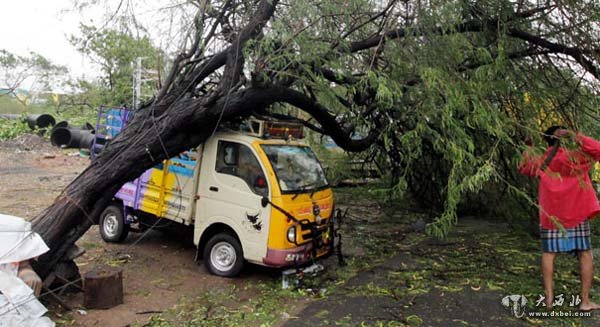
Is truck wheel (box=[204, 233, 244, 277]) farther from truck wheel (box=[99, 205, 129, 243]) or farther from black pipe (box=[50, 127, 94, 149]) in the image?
black pipe (box=[50, 127, 94, 149])

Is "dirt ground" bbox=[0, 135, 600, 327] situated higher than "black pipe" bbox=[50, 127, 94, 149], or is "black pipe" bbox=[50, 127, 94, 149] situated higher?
"black pipe" bbox=[50, 127, 94, 149]

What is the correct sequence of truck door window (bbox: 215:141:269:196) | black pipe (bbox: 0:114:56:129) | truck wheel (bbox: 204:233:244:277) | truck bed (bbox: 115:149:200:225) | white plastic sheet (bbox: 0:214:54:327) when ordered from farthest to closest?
black pipe (bbox: 0:114:56:129)
truck bed (bbox: 115:149:200:225)
truck wheel (bbox: 204:233:244:277)
truck door window (bbox: 215:141:269:196)
white plastic sheet (bbox: 0:214:54:327)

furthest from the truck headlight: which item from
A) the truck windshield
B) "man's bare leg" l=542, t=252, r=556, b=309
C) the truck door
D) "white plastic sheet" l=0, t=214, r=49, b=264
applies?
"man's bare leg" l=542, t=252, r=556, b=309

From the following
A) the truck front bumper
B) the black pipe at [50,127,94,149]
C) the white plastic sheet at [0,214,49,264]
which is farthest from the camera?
the black pipe at [50,127,94,149]

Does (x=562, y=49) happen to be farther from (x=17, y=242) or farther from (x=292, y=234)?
(x=17, y=242)

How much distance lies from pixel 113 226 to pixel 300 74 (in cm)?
401

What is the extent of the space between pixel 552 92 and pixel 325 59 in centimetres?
311

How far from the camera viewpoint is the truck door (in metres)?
5.44

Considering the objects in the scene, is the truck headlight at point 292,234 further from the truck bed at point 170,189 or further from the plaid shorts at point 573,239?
the plaid shorts at point 573,239

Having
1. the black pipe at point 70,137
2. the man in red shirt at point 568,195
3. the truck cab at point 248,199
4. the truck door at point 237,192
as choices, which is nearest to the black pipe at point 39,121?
the black pipe at point 70,137

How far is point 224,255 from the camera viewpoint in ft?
19.2

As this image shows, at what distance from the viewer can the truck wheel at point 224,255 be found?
18.6ft

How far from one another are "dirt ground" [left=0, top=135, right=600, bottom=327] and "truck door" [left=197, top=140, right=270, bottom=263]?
0.68 meters

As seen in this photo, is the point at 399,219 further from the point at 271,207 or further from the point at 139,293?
the point at 139,293
